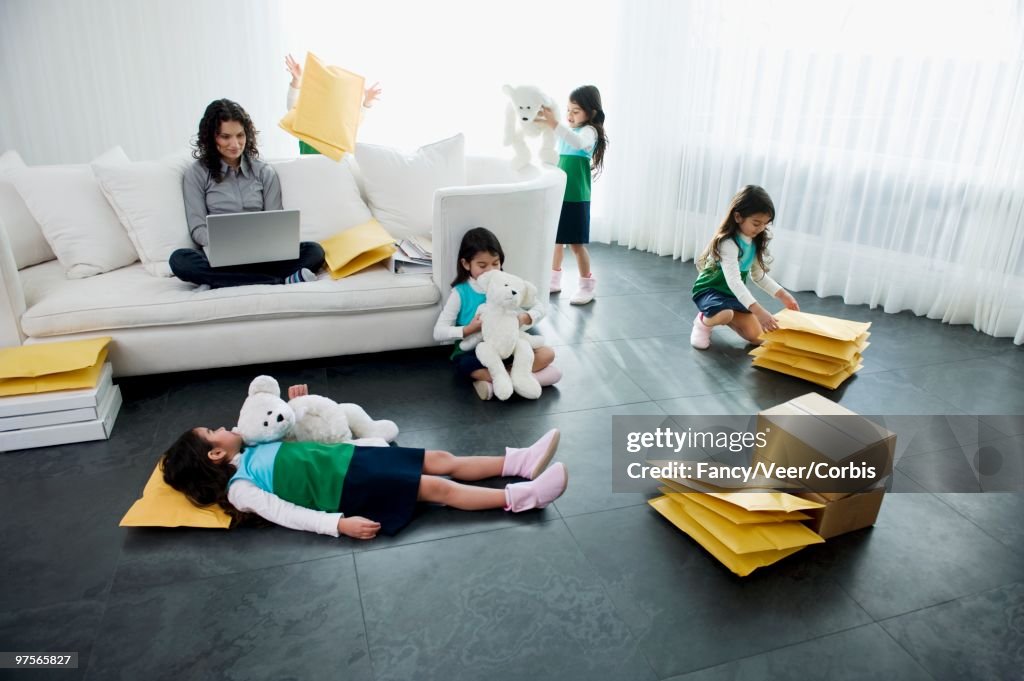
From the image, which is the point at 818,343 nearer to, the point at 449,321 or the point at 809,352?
the point at 809,352

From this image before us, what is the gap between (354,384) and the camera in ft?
8.29

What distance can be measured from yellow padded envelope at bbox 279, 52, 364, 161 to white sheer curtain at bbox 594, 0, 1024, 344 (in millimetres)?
1875

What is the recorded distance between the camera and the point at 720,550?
1672mm

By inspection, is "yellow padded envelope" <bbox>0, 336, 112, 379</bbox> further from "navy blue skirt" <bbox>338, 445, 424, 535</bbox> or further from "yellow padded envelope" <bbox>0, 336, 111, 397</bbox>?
"navy blue skirt" <bbox>338, 445, 424, 535</bbox>

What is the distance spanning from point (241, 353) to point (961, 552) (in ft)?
7.61

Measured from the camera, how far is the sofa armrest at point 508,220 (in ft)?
8.30

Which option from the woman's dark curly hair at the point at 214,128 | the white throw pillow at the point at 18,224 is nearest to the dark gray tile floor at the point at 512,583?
the white throw pillow at the point at 18,224

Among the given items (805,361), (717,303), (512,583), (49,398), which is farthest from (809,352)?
(49,398)

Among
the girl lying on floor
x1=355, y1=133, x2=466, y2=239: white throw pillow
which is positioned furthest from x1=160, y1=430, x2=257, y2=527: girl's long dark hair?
x1=355, y1=133, x2=466, y2=239: white throw pillow

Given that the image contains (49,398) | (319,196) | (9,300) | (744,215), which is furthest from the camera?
(319,196)

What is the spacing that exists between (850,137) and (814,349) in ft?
4.44

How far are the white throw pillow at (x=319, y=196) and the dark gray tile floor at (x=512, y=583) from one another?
0.89 metres

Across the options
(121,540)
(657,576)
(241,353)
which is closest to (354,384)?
(241,353)

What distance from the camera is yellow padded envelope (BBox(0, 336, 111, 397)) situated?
6.79 feet
